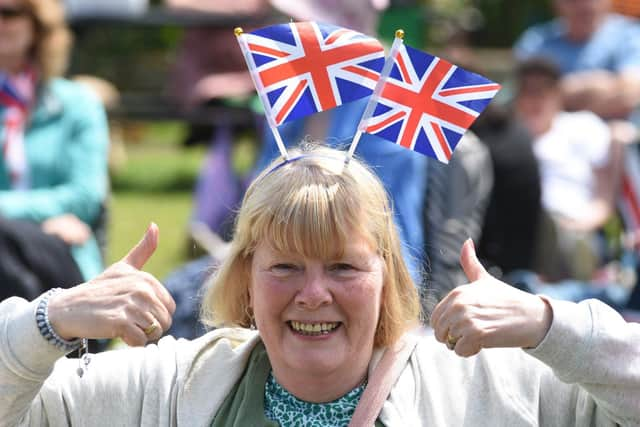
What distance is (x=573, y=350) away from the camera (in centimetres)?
262

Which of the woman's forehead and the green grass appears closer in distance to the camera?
the woman's forehead

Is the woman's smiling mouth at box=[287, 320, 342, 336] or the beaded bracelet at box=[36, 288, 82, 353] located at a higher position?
the beaded bracelet at box=[36, 288, 82, 353]

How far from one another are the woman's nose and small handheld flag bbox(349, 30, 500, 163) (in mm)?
287

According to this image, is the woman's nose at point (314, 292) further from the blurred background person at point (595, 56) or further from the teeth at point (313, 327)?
the blurred background person at point (595, 56)

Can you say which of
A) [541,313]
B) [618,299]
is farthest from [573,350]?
[618,299]

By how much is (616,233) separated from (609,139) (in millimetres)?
654

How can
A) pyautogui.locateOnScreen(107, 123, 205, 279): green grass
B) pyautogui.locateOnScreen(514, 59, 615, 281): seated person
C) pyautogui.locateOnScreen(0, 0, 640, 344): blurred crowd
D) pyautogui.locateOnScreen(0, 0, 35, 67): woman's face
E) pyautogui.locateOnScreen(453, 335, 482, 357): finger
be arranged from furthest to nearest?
pyautogui.locateOnScreen(107, 123, 205, 279): green grass, pyautogui.locateOnScreen(514, 59, 615, 281): seated person, pyautogui.locateOnScreen(0, 0, 35, 67): woman's face, pyautogui.locateOnScreen(0, 0, 640, 344): blurred crowd, pyautogui.locateOnScreen(453, 335, 482, 357): finger

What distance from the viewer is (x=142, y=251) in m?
2.72

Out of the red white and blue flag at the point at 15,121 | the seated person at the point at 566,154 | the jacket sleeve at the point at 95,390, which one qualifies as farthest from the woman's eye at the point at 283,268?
the seated person at the point at 566,154

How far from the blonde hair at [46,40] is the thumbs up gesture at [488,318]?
3368mm

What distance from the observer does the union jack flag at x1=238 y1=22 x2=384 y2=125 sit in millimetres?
2783

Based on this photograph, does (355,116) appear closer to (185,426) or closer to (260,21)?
(185,426)

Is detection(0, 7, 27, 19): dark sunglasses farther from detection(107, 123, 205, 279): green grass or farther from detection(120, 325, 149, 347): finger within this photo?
detection(120, 325, 149, 347): finger

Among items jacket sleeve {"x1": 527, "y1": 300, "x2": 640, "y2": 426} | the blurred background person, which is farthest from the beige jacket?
the blurred background person
